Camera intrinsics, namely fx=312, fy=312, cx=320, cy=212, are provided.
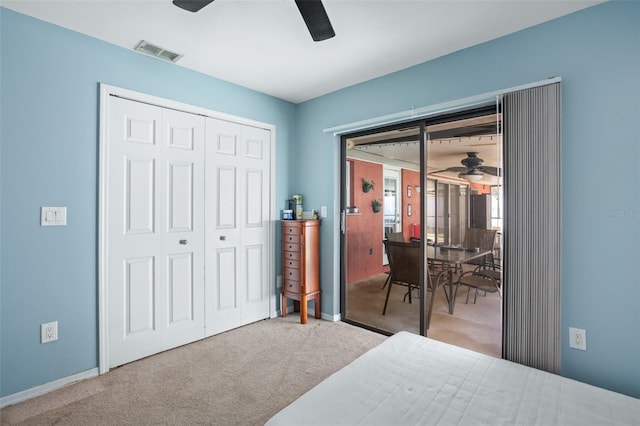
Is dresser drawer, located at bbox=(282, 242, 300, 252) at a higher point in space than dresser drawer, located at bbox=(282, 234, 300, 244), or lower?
lower

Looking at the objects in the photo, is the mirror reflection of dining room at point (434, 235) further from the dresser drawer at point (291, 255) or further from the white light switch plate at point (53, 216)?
the white light switch plate at point (53, 216)

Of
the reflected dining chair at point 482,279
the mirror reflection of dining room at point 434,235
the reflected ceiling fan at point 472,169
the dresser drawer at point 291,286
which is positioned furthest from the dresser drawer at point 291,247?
the reflected ceiling fan at point 472,169

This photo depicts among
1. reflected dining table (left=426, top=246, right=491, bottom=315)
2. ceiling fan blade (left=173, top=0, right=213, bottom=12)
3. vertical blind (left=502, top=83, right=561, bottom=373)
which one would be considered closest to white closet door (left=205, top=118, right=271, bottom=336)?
ceiling fan blade (left=173, top=0, right=213, bottom=12)

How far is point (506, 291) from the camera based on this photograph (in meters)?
2.23

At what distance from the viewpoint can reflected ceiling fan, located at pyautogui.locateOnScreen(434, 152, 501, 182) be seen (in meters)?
2.58

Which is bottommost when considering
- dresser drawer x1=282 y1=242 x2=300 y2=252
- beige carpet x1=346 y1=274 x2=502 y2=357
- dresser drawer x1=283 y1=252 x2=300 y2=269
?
beige carpet x1=346 y1=274 x2=502 y2=357

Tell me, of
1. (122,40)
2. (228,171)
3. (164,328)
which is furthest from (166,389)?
(122,40)

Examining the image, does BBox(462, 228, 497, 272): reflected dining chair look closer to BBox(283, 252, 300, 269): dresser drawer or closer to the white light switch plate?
BBox(283, 252, 300, 269): dresser drawer

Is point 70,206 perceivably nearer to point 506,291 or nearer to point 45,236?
point 45,236

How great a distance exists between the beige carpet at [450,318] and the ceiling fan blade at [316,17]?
7.75ft

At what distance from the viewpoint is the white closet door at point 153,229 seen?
8.09 ft

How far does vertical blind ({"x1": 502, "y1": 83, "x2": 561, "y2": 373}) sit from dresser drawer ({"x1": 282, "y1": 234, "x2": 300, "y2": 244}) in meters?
1.96

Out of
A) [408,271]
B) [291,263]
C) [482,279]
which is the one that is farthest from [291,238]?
[482,279]

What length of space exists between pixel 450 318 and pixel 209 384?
7.22ft
